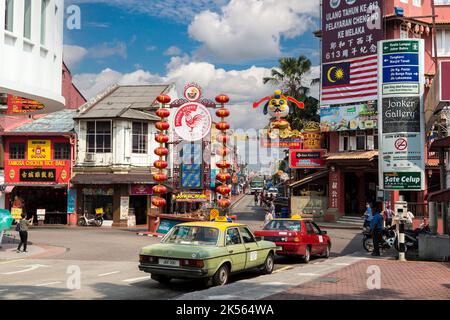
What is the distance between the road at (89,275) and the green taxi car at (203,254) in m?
0.56

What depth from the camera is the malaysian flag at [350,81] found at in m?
36.4

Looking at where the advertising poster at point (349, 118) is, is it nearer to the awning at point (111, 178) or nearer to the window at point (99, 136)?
the awning at point (111, 178)

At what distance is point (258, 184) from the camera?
327 feet

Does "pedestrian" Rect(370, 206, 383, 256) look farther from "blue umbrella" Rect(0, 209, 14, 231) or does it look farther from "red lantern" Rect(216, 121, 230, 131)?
"blue umbrella" Rect(0, 209, 14, 231)

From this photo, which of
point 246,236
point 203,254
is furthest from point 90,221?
point 203,254

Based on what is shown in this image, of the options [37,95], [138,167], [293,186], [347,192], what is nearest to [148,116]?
[138,167]

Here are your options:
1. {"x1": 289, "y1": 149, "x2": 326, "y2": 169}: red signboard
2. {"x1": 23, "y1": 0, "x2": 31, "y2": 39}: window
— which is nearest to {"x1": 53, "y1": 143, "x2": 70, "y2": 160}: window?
{"x1": 289, "y1": 149, "x2": 326, "y2": 169}: red signboard

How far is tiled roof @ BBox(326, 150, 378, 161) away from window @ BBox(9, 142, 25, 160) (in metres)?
22.3

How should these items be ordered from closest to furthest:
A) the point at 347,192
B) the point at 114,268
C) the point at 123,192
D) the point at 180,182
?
the point at 114,268 → the point at 180,182 → the point at 123,192 → the point at 347,192

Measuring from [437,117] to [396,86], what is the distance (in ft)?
11.6

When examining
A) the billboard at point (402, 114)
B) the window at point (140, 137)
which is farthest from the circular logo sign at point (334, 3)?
the billboard at point (402, 114)

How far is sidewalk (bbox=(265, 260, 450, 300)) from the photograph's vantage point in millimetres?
10031
